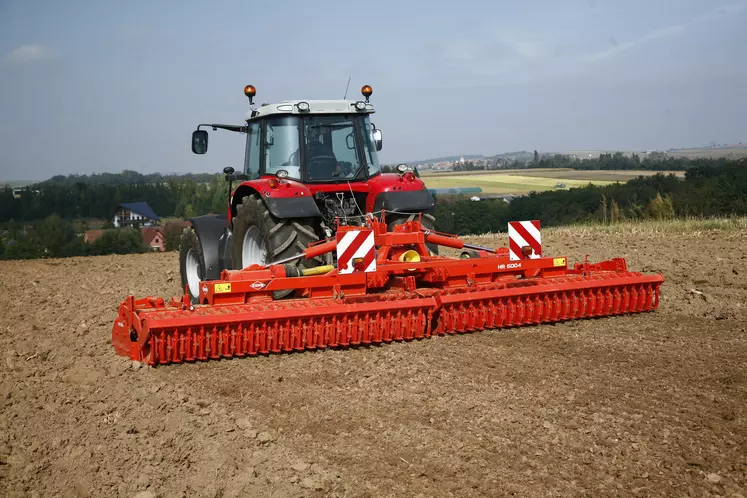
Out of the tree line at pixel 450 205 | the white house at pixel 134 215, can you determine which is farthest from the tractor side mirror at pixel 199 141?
the white house at pixel 134 215

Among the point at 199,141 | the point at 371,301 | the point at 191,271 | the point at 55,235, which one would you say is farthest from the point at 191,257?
the point at 55,235

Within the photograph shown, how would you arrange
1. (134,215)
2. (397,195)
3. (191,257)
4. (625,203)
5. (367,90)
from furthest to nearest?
(625,203) < (134,215) < (191,257) < (367,90) < (397,195)

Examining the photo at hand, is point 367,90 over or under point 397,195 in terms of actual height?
over

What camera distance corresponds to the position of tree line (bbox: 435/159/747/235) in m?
16.7

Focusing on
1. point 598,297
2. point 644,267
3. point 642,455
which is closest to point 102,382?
point 642,455

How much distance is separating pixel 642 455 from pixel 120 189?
18.1m

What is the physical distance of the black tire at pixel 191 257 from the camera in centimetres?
768

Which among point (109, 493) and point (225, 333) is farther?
point (225, 333)

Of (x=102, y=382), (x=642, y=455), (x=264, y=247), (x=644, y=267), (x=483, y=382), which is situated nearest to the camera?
(x=642, y=455)

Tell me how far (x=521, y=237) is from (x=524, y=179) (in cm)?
2094

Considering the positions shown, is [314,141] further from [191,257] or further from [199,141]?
[191,257]

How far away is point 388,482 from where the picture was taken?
3.24 metres

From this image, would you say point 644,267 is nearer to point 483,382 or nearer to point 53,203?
point 483,382

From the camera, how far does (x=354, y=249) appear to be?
5.83m
